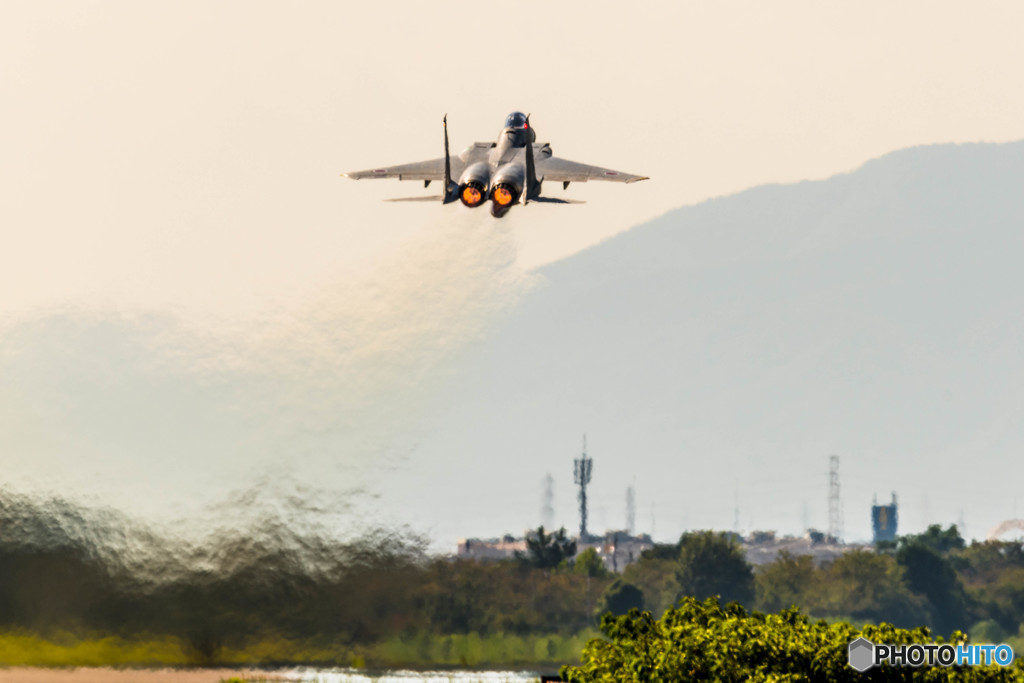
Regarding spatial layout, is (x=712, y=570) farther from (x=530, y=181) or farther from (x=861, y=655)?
(x=861, y=655)

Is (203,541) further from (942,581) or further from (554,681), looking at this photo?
(942,581)

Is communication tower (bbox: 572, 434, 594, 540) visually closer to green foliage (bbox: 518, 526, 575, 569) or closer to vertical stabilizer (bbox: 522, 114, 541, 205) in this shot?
green foliage (bbox: 518, 526, 575, 569)

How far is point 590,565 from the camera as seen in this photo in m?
120

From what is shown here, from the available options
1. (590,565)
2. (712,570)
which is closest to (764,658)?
(590,565)

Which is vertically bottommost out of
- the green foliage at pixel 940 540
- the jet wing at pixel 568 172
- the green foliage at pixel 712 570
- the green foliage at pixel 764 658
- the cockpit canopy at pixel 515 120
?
the green foliage at pixel 764 658

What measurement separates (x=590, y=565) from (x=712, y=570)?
12.2 metres

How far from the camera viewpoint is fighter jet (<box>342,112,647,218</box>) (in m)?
52.9

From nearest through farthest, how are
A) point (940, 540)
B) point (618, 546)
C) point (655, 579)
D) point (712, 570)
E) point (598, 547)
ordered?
point (655, 579)
point (712, 570)
point (940, 540)
point (618, 546)
point (598, 547)

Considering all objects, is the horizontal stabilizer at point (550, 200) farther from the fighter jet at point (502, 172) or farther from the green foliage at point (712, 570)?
the green foliage at point (712, 570)

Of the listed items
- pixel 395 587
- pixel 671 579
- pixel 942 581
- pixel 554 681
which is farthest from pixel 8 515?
pixel 942 581

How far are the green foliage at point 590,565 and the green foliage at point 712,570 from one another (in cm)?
761

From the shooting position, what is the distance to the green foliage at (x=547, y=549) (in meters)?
116

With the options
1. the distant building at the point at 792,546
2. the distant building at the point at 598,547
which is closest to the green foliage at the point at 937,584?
the distant building at the point at 792,546

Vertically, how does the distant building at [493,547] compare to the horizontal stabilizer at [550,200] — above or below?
below
